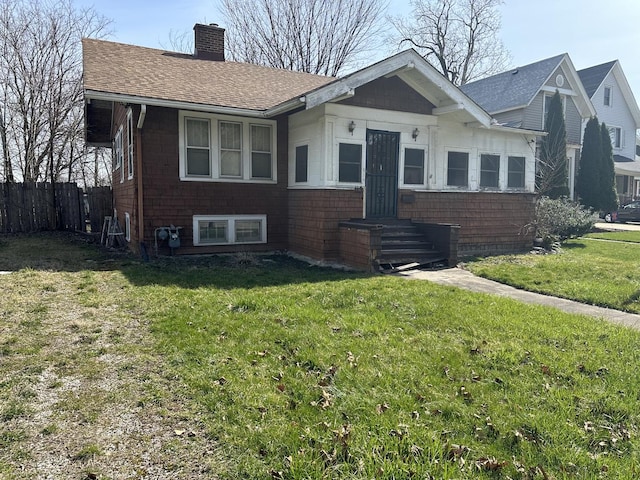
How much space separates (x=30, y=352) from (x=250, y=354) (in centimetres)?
213

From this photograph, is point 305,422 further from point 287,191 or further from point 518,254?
point 518,254

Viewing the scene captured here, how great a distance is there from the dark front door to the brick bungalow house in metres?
0.03

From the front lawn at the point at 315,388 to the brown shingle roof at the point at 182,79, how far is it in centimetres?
542

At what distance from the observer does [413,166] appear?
38.2 ft

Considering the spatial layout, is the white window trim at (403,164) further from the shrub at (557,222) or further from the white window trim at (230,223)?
the shrub at (557,222)

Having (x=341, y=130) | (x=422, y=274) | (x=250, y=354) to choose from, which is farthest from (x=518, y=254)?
(x=250, y=354)

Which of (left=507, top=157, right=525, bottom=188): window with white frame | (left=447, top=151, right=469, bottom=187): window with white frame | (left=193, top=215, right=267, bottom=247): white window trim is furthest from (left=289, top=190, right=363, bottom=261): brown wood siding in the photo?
(left=507, top=157, right=525, bottom=188): window with white frame

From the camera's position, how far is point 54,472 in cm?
262

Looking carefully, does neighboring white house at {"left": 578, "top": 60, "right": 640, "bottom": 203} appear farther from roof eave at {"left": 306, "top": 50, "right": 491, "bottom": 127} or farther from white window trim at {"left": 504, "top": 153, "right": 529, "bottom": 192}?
roof eave at {"left": 306, "top": 50, "right": 491, "bottom": 127}

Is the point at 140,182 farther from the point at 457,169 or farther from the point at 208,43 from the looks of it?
the point at 457,169

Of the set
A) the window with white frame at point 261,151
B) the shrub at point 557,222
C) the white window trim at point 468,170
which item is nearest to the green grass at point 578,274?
the shrub at point 557,222

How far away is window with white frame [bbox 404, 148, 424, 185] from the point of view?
1154 cm

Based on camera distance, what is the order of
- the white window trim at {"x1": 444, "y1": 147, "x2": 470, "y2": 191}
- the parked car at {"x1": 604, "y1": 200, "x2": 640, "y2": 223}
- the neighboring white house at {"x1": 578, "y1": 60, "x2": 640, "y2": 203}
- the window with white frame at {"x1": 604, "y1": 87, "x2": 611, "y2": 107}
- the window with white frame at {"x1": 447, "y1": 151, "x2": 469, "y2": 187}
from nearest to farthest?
the white window trim at {"x1": 444, "y1": 147, "x2": 470, "y2": 191}, the window with white frame at {"x1": 447, "y1": 151, "x2": 469, "y2": 187}, the parked car at {"x1": 604, "y1": 200, "x2": 640, "y2": 223}, the neighboring white house at {"x1": 578, "y1": 60, "x2": 640, "y2": 203}, the window with white frame at {"x1": 604, "y1": 87, "x2": 611, "y2": 107}

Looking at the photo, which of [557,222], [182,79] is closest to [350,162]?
[182,79]
